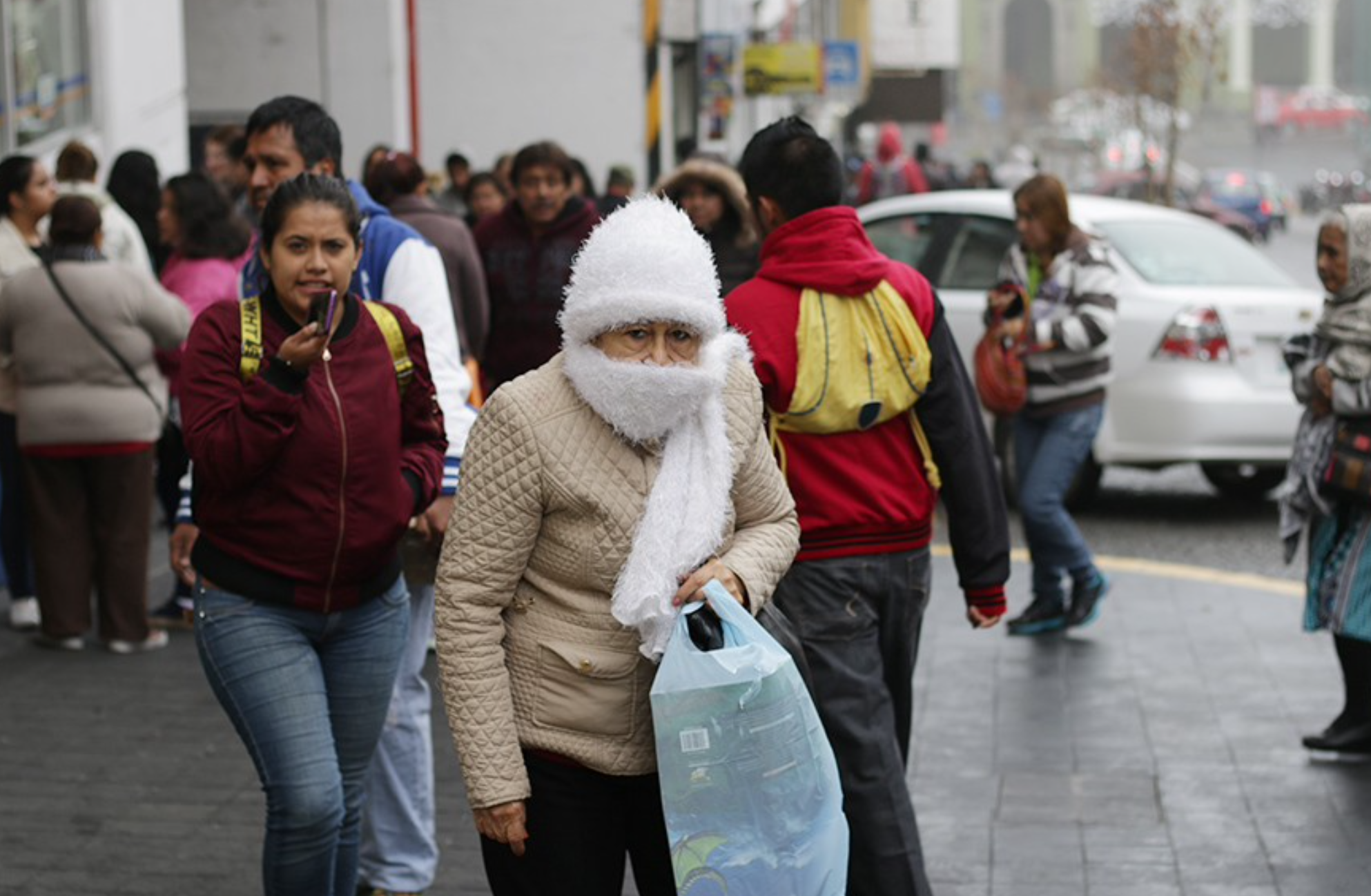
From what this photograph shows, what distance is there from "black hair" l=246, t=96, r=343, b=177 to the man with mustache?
3814mm

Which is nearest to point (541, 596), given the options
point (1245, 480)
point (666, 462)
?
point (666, 462)

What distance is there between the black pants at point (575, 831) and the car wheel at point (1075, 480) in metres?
8.17

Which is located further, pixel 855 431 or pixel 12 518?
pixel 12 518

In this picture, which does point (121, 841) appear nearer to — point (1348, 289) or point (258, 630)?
point (258, 630)

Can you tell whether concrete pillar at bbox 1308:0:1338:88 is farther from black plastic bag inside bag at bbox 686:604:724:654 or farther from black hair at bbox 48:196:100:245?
black plastic bag inside bag at bbox 686:604:724:654

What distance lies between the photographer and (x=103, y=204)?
9734 millimetres

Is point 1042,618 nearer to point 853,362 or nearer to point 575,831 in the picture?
point 853,362

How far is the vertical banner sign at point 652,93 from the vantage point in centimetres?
2078

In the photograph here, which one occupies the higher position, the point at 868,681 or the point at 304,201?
the point at 304,201

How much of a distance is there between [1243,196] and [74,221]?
1934 inches

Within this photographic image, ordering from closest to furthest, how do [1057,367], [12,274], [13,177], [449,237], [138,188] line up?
[449,237] → [1057,367] → [12,274] → [13,177] → [138,188]

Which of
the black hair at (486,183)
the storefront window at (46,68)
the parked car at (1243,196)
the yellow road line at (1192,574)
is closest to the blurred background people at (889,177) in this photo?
the black hair at (486,183)

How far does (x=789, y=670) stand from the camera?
377 centimetres

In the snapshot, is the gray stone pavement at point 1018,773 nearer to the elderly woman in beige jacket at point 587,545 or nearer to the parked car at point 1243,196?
the elderly woman in beige jacket at point 587,545
